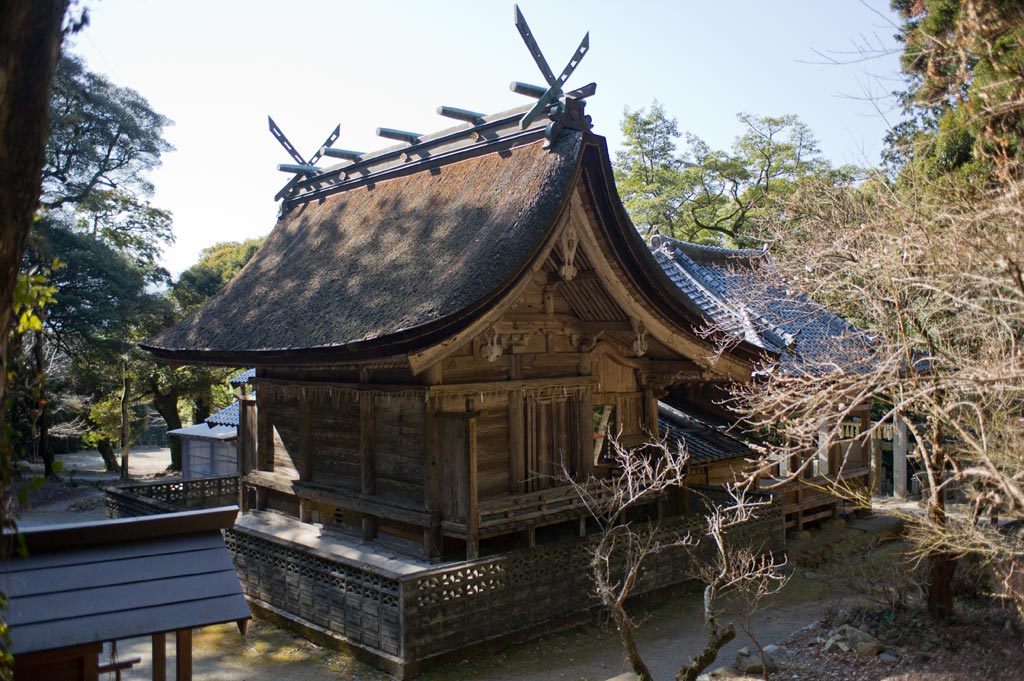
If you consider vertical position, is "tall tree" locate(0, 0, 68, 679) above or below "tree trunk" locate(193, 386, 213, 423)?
above

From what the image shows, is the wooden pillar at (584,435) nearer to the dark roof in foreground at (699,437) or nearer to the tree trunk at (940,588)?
the dark roof in foreground at (699,437)

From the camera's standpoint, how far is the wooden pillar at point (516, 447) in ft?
33.9

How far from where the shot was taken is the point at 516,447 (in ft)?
34.1

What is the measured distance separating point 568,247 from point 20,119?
6577 mm

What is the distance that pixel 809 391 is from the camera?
7848 millimetres

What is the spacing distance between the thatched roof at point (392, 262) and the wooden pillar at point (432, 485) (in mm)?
1387

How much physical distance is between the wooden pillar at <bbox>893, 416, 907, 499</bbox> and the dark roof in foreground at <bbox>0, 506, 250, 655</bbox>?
1700 cm

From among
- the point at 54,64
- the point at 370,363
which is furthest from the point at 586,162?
the point at 54,64

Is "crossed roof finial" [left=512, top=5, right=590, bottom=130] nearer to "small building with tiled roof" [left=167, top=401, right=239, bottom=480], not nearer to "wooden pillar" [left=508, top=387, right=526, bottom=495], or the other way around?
"wooden pillar" [left=508, top=387, right=526, bottom=495]

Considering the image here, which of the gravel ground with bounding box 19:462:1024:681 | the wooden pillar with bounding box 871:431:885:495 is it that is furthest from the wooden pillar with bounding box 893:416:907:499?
the gravel ground with bounding box 19:462:1024:681

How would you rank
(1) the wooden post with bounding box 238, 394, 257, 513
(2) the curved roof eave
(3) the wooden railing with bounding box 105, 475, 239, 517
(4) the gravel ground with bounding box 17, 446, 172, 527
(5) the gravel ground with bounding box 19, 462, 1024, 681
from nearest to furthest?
(5) the gravel ground with bounding box 19, 462, 1024, 681 < (2) the curved roof eave < (1) the wooden post with bounding box 238, 394, 257, 513 < (3) the wooden railing with bounding box 105, 475, 239, 517 < (4) the gravel ground with bounding box 17, 446, 172, 527

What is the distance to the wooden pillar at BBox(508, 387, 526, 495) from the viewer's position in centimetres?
1034

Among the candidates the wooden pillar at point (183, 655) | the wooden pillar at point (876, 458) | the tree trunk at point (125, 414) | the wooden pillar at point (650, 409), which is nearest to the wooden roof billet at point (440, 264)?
the wooden pillar at point (650, 409)

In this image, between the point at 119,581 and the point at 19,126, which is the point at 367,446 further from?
the point at 19,126
